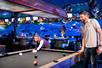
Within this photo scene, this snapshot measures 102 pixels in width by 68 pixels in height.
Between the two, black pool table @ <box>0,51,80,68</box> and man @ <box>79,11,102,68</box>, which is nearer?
black pool table @ <box>0,51,80,68</box>

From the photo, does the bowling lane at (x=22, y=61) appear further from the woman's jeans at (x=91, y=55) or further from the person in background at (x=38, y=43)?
the person in background at (x=38, y=43)

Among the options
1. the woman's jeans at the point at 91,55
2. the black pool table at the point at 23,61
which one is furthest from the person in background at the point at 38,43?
the woman's jeans at the point at 91,55

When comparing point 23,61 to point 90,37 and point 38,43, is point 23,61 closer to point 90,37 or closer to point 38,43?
point 90,37

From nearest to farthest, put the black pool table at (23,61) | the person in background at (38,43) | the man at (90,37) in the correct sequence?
the black pool table at (23,61) < the man at (90,37) < the person in background at (38,43)

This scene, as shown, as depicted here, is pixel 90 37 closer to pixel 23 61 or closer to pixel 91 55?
pixel 91 55

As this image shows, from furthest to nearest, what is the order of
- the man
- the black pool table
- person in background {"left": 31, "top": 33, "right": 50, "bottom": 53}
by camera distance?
person in background {"left": 31, "top": 33, "right": 50, "bottom": 53} → the man → the black pool table

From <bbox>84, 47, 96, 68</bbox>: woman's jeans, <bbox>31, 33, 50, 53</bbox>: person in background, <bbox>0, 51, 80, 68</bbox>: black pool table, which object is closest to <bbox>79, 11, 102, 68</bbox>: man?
<bbox>84, 47, 96, 68</bbox>: woman's jeans

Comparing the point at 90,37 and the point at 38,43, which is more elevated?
the point at 90,37

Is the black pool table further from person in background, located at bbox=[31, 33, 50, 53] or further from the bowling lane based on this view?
person in background, located at bbox=[31, 33, 50, 53]

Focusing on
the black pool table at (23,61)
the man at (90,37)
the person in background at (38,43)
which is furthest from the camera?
the person in background at (38,43)

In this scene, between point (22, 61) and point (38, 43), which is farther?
point (38, 43)

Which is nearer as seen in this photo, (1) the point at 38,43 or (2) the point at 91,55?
(2) the point at 91,55

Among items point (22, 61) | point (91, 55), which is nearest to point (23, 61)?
point (22, 61)

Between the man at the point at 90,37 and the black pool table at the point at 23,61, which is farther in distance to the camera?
the man at the point at 90,37
